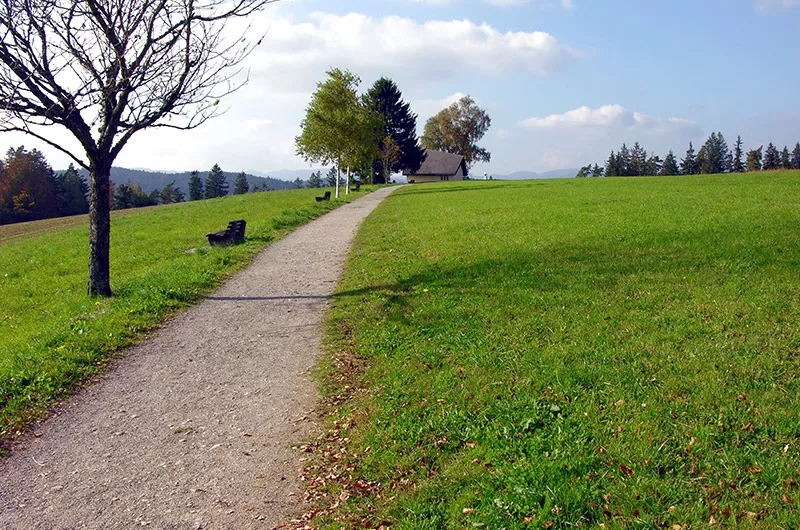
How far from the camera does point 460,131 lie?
296ft

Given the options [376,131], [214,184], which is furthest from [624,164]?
[214,184]

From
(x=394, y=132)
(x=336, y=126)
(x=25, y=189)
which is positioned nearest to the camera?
(x=336, y=126)

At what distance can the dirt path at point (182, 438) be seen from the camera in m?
4.15

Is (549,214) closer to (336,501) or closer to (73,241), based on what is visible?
(336,501)

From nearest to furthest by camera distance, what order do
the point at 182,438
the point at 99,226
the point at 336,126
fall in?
1. the point at 182,438
2. the point at 99,226
3. the point at 336,126

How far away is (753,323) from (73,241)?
2532 cm

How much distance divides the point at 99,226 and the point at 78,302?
1580 mm

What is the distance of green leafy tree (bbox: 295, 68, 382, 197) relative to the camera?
37594 mm

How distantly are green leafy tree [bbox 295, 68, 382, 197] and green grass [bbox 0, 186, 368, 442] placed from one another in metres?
15.9

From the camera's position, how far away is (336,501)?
4.19 m

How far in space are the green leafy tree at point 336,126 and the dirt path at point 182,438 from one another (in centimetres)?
3033

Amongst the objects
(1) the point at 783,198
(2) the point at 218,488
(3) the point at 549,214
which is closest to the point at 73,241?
(3) the point at 549,214

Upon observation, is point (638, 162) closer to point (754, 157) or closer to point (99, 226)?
point (754, 157)

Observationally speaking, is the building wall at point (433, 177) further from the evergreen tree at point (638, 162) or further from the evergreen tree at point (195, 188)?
the evergreen tree at point (195, 188)
